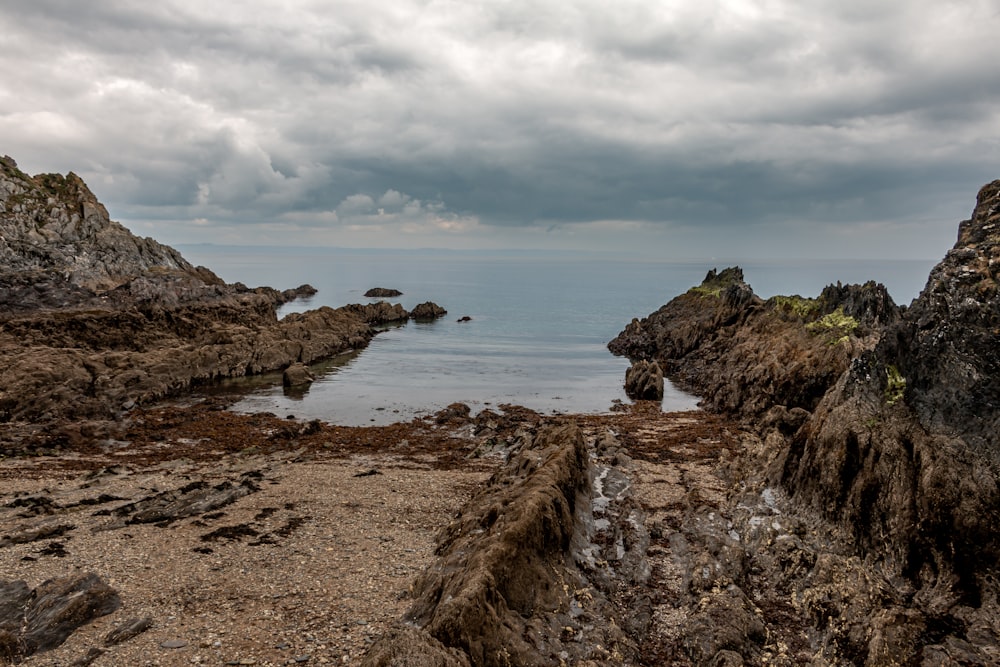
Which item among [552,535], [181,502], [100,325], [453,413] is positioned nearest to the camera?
[552,535]

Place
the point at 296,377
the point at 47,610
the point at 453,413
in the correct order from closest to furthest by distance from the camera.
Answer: the point at 47,610, the point at 453,413, the point at 296,377

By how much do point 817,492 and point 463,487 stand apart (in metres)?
14.0

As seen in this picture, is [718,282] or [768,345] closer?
[768,345]

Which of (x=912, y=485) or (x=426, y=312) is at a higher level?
(x=426, y=312)

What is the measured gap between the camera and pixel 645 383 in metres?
48.4

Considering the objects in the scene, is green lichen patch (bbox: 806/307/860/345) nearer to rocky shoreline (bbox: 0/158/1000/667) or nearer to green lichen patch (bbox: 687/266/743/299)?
rocky shoreline (bbox: 0/158/1000/667)

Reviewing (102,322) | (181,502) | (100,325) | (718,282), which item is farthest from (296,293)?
(181,502)

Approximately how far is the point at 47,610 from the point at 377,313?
89.0m

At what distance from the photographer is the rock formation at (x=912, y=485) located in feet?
40.3

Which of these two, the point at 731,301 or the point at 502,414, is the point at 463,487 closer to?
the point at 502,414

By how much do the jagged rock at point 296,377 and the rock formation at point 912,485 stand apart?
130 ft

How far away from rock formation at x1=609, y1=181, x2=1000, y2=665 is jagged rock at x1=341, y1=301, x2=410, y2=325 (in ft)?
274

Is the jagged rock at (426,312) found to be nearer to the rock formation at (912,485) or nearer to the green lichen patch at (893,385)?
the rock formation at (912,485)

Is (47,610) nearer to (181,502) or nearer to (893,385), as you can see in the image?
(181,502)
